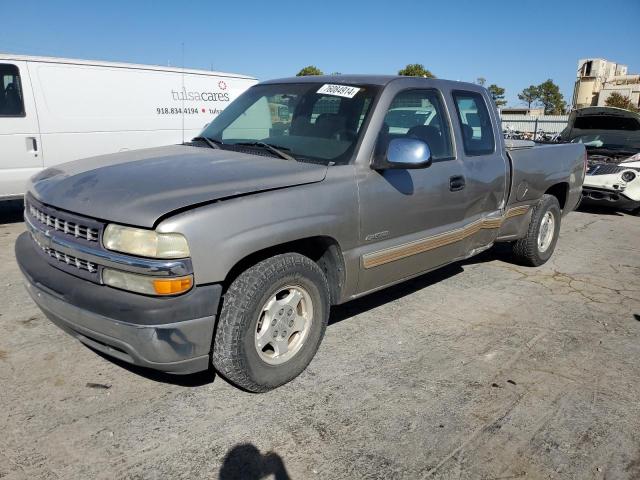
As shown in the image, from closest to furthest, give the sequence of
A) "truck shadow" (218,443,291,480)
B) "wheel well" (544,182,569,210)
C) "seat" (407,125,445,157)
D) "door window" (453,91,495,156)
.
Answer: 1. "truck shadow" (218,443,291,480)
2. "seat" (407,125,445,157)
3. "door window" (453,91,495,156)
4. "wheel well" (544,182,569,210)

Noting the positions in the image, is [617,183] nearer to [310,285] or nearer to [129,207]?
[310,285]

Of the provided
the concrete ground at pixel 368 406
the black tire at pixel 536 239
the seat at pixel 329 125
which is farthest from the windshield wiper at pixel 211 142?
the black tire at pixel 536 239

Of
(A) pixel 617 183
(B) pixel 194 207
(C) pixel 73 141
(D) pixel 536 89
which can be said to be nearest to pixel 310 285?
(B) pixel 194 207

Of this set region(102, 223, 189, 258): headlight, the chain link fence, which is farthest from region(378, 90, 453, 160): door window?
the chain link fence

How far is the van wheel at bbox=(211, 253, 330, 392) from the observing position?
102 inches

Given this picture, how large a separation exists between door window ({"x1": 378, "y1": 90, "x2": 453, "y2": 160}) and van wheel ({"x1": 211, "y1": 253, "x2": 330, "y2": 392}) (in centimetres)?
123

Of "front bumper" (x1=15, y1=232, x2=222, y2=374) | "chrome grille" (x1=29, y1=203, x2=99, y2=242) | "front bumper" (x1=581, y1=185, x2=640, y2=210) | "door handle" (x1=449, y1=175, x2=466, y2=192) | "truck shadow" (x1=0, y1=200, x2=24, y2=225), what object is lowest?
"truck shadow" (x1=0, y1=200, x2=24, y2=225)

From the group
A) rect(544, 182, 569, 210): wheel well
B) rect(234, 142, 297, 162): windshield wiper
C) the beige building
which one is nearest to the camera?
rect(234, 142, 297, 162): windshield wiper

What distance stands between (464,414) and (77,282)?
214 cm

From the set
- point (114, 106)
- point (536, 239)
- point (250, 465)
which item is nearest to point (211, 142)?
point (250, 465)

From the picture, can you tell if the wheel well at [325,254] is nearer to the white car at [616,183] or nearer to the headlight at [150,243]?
the headlight at [150,243]

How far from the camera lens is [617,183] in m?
8.49

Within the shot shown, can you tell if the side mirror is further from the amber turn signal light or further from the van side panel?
the van side panel

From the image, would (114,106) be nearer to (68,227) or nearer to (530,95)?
(68,227)
